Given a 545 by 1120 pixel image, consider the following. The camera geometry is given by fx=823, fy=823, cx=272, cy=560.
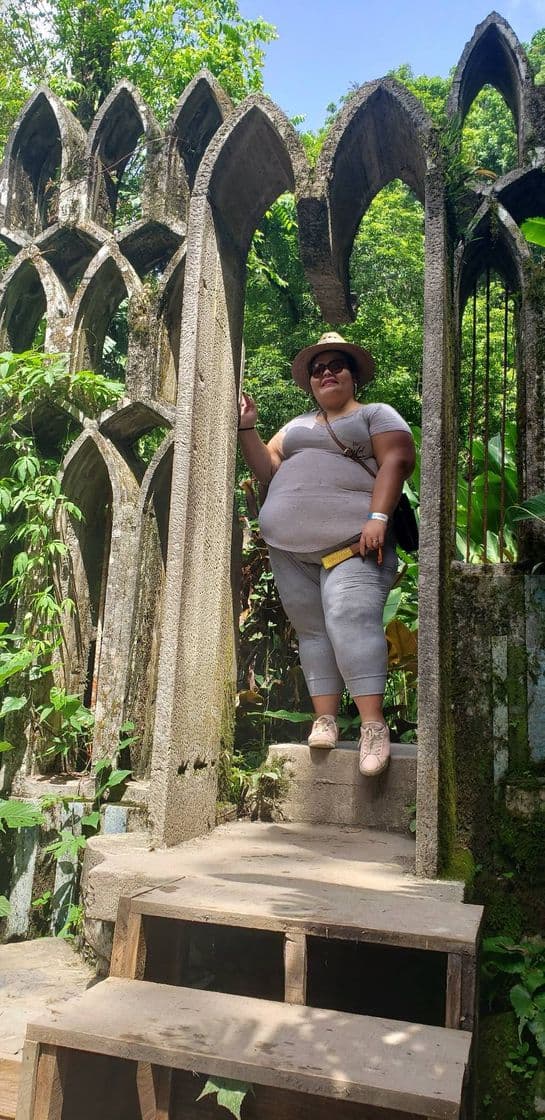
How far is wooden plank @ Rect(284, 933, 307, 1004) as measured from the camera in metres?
2.10

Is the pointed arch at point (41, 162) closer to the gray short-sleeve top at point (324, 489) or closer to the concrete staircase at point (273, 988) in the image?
the gray short-sleeve top at point (324, 489)

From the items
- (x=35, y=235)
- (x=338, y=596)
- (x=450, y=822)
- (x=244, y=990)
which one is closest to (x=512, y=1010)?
(x=450, y=822)

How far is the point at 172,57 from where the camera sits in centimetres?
1489

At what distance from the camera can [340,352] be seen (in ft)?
12.3

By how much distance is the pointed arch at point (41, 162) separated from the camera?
4930 mm

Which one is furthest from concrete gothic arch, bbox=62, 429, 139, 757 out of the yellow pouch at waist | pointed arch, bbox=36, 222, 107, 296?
pointed arch, bbox=36, 222, 107, 296

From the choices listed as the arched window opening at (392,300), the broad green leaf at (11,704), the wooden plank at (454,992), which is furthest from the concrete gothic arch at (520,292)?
the arched window opening at (392,300)

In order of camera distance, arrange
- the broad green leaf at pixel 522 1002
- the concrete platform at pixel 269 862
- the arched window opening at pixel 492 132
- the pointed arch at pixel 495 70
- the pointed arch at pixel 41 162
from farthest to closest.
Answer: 1. the arched window opening at pixel 492 132
2. the pointed arch at pixel 41 162
3. the pointed arch at pixel 495 70
4. the broad green leaf at pixel 522 1002
5. the concrete platform at pixel 269 862

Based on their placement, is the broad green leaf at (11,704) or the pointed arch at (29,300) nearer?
the broad green leaf at (11,704)

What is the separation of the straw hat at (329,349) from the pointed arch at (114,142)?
1.74m

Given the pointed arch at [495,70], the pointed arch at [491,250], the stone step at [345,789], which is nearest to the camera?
the stone step at [345,789]

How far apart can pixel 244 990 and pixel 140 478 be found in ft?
8.34

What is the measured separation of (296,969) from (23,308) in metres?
4.23

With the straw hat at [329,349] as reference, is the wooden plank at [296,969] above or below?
below
